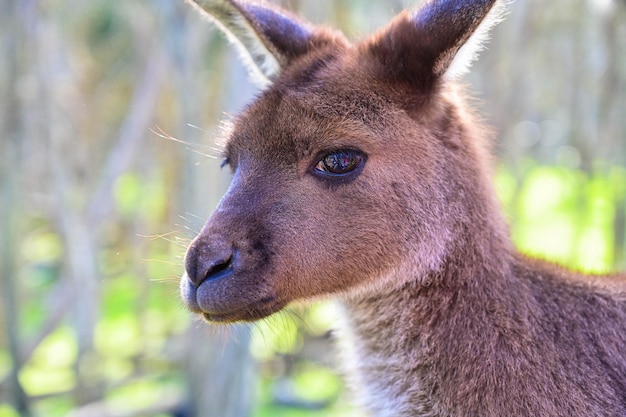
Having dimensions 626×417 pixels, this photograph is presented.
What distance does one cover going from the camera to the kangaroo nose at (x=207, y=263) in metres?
2.68

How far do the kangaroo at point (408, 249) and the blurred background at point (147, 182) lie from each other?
0.55m

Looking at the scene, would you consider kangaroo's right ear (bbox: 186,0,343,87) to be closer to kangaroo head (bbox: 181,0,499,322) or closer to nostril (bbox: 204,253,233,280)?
kangaroo head (bbox: 181,0,499,322)

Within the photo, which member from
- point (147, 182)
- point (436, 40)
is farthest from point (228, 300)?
point (147, 182)

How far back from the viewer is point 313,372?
10078 mm

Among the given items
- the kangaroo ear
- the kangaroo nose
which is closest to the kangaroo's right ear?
the kangaroo ear

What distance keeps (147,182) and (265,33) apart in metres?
8.36

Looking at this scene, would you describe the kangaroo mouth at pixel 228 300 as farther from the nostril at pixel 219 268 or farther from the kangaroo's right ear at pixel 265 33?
the kangaroo's right ear at pixel 265 33

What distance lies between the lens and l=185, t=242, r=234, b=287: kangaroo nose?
268cm

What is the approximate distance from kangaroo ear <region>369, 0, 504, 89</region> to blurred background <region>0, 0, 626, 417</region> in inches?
31.5

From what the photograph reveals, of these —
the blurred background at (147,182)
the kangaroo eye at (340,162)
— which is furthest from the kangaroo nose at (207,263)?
the blurred background at (147,182)

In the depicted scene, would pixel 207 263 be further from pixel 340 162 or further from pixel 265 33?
pixel 265 33

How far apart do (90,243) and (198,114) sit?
7.88 feet

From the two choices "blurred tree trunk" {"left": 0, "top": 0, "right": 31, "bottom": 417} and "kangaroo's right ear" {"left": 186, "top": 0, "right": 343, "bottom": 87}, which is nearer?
"kangaroo's right ear" {"left": 186, "top": 0, "right": 343, "bottom": 87}

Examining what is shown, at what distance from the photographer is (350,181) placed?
289 cm
